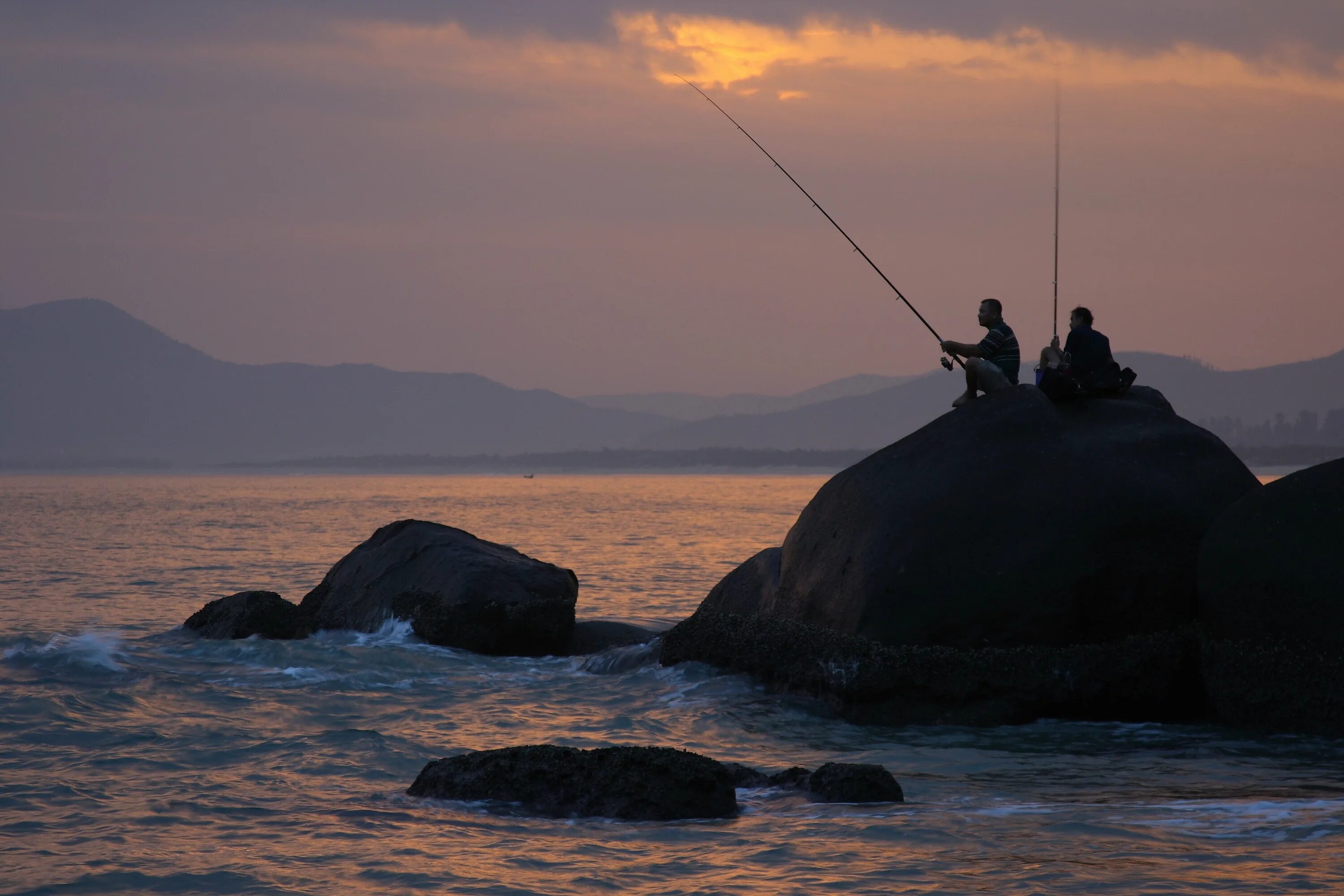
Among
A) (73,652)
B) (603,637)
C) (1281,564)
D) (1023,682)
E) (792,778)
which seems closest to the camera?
(792,778)

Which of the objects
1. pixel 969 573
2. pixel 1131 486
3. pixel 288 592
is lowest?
pixel 288 592

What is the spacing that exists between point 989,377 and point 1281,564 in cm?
333

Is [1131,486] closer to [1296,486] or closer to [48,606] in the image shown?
[1296,486]

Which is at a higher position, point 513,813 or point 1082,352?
point 1082,352

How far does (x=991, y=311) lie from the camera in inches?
493

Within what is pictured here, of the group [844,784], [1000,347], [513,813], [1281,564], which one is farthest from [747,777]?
[1000,347]

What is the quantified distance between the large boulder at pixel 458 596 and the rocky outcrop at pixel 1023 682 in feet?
18.2

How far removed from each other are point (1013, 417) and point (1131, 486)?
1251 millimetres

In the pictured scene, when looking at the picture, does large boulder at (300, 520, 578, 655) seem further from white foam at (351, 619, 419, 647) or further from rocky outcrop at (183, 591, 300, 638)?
rocky outcrop at (183, 591, 300, 638)

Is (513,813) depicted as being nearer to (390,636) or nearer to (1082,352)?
(1082,352)

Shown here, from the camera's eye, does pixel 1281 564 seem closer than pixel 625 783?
No

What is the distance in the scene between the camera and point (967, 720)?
35.4ft

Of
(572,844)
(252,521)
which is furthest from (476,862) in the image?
(252,521)

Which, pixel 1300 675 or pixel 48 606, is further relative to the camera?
pixel 48 606
